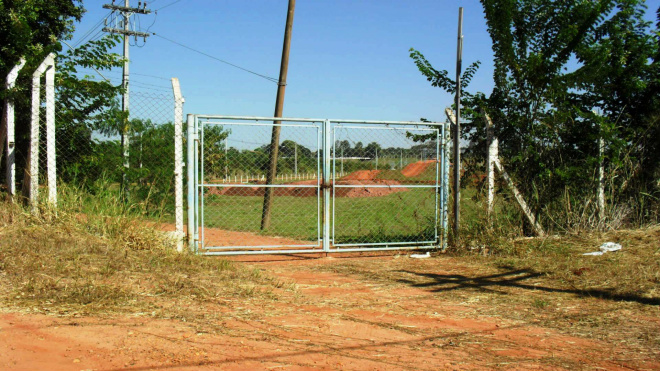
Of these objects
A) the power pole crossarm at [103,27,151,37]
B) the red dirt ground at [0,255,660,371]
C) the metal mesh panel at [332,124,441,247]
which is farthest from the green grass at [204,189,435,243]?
the power pole crossarm at [103,27,151,37]

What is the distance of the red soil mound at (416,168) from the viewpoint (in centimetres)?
851

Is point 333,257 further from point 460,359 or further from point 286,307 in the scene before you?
point 460,359

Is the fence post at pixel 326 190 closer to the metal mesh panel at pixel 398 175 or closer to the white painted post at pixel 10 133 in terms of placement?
the metal mesh panel at pixel 398 175

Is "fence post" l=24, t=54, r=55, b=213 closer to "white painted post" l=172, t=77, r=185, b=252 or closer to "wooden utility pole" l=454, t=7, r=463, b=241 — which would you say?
"white painted post" l=172, t=77, r=185, b=252

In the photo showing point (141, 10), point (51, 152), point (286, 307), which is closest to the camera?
point (286, 307)

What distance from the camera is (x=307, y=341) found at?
408cm

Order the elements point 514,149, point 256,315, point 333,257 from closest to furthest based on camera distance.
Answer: point 256,315 → point 333,257 → point 514,149

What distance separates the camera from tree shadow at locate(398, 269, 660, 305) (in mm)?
5582

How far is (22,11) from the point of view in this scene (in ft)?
29.4

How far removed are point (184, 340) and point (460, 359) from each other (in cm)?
203

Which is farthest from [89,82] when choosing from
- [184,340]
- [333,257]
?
[184,340]

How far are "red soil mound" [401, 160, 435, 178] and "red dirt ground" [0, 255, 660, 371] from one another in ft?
11.2

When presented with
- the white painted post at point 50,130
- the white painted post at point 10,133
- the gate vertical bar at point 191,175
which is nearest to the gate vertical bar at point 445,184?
the gate vertical bar at point 191,175

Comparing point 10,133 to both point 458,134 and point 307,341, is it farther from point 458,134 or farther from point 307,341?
point 458,134
